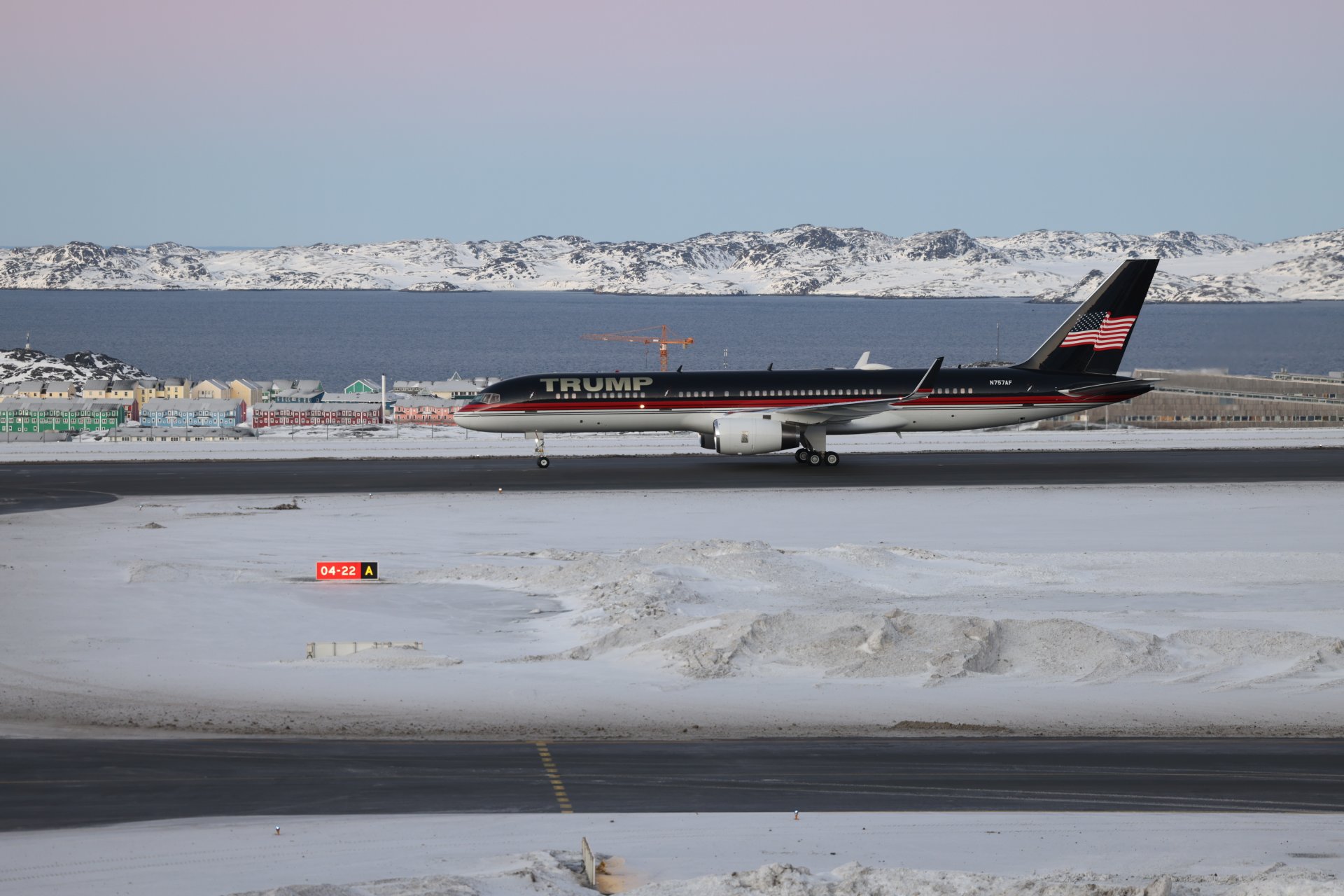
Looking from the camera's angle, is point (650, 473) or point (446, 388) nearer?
point (650, 473)

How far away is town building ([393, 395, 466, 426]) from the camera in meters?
93.9

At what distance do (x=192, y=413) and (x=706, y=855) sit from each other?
87317mm

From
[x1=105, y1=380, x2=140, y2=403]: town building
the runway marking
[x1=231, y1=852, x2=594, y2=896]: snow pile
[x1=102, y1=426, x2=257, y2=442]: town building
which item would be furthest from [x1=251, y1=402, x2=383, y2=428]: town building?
[x1=231, y1=852, x2=594, y2=896]: snow pile

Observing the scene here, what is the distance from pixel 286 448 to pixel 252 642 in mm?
41402

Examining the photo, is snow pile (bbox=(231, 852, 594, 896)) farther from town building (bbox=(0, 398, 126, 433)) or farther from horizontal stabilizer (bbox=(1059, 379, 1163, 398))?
town building (bbox=(0, 398, 126, 433))

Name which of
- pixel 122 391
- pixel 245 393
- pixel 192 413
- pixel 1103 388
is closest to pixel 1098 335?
pixel 1103 388

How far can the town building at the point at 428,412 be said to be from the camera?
9388 centimetres

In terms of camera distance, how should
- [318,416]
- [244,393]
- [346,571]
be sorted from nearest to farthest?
[346,571]
[318,416]
[244,393]

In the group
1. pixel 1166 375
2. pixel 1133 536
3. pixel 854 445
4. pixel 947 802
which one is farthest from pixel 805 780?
pixel 1166 375

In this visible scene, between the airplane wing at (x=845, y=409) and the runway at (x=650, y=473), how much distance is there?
2.27 m

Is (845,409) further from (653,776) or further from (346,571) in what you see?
(653,776)

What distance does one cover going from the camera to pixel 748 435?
56.1 metres

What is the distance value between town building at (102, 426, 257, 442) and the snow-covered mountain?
189ft

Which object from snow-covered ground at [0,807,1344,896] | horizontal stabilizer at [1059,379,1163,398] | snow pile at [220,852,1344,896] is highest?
horizontal stabilizer at [1059,379,1163,398]
